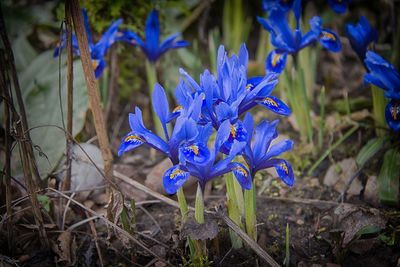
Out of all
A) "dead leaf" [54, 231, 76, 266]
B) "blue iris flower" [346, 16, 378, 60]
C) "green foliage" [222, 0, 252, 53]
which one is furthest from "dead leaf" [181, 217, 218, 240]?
"green foliage" [222, 0, 252, 53]

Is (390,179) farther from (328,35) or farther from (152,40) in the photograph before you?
(152,40)

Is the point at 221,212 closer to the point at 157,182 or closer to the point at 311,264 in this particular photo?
the point at 311,264

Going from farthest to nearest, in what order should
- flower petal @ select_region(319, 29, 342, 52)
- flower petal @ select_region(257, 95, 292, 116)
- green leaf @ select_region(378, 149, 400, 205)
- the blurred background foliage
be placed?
the blurred background foliage
flower petal @ select_region(319, 29, 342, 52)
green leaf @ select_region(378, 149, 400, 205)
flower petal @ select_region(257, 95, 292, 116)

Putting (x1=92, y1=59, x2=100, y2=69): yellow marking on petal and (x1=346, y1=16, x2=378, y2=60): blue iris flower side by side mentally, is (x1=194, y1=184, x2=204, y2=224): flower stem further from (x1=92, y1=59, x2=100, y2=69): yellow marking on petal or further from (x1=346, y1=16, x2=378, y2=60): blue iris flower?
(x1=346, y1=16, x2=378, y2=60): blue iris flower

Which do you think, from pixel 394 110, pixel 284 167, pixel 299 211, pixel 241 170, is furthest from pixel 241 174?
pixel 394 110

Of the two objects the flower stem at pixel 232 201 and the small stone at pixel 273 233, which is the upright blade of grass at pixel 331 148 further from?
the flower stem at pixel 232 201

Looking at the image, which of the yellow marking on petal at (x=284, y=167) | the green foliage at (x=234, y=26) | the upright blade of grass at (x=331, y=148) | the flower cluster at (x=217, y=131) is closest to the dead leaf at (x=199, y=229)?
the flower cluster at (x=217, y=131)
